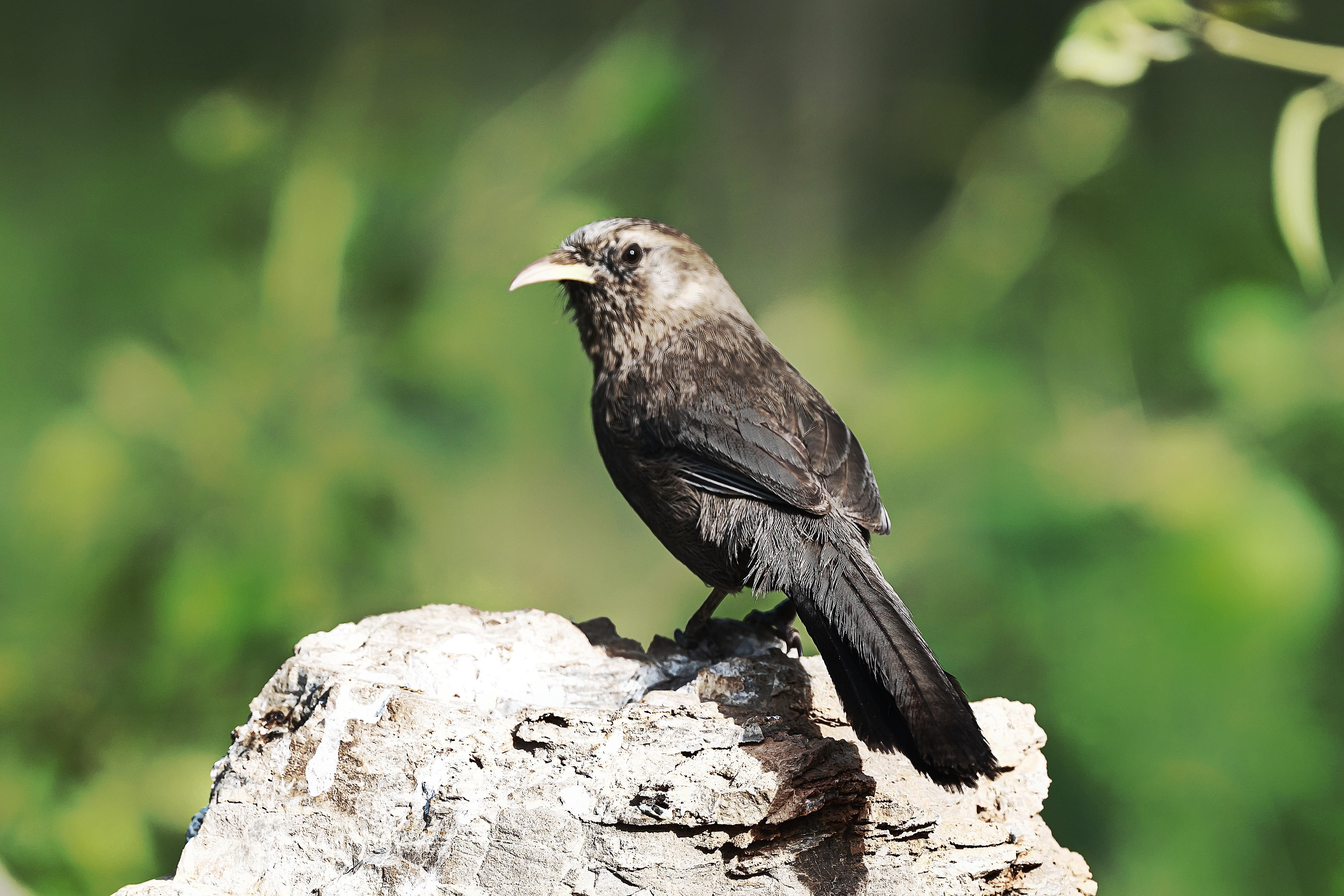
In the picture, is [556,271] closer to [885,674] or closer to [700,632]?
[700,632]

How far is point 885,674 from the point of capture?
2031 mm

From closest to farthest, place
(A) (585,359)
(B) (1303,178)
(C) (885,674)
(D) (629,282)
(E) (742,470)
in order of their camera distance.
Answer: (C) (885,674) < (E) (742,470) < (D) (629,282) < (B) (1303,178) < (A) (585,359)

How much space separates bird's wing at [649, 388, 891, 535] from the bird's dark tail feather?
0.49 feet

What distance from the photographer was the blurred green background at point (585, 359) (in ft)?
12.7

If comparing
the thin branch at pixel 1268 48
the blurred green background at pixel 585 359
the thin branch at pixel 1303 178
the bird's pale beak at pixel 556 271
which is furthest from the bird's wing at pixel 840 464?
the thin branch at pixel 1268 48

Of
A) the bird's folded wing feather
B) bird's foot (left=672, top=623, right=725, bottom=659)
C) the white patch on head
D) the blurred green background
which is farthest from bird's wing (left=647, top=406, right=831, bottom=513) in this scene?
the blurred green background

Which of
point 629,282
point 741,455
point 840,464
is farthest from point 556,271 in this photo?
point 840,464

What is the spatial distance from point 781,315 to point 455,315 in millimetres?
1295

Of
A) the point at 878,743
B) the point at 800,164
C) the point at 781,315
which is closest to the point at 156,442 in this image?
the point at 781,315

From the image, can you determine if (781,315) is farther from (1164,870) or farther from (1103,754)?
(1164,870)

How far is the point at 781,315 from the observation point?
Answer: 4242mm

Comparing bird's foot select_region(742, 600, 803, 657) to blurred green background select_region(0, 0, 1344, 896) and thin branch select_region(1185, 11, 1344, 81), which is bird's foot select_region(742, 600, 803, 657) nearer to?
blurred green background select_region(0, 0, 1344, 896)

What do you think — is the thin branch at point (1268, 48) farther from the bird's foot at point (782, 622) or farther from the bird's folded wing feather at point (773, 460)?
the bird's foot at point (782, 622)

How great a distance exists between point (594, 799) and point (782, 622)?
799 millimetres
